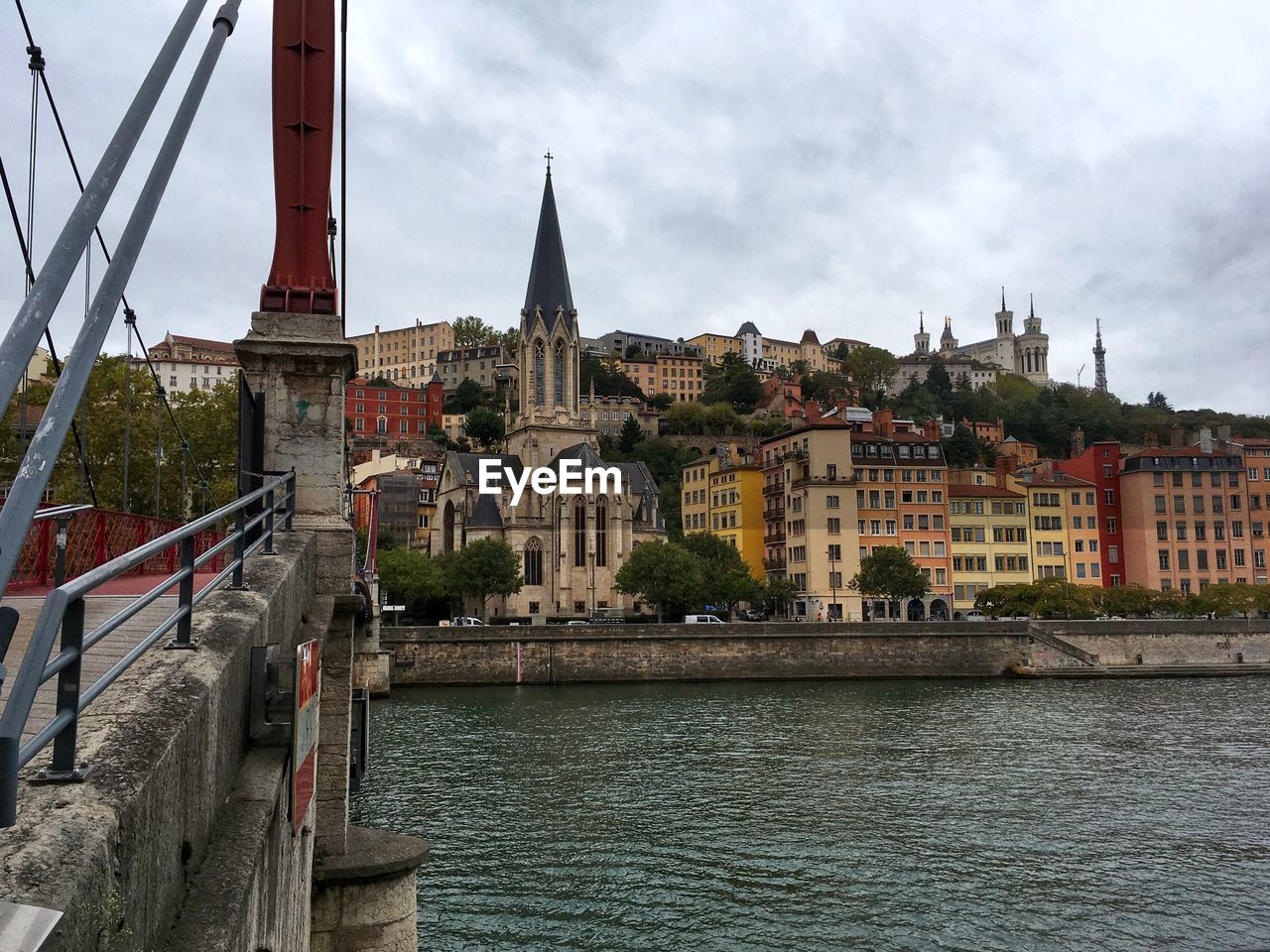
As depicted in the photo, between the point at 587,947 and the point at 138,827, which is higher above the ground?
the point at 138,827

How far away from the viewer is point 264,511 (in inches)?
288

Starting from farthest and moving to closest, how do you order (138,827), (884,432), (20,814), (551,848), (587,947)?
(884,432)
(551,848)
(587,947)
(138,827)
(20,814)

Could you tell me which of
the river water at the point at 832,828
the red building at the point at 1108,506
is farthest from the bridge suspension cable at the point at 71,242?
the red building at the point at 1108,506

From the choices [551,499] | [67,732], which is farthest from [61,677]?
[551,499]

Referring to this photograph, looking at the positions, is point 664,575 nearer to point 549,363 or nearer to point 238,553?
point 549,363

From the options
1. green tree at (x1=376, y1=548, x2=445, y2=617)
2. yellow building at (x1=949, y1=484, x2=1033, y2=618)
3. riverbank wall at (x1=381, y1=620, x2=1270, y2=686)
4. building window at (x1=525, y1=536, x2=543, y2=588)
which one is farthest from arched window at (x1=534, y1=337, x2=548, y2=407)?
riverbank wall at (x1=381, y1=620, x2=1270, y2=686)

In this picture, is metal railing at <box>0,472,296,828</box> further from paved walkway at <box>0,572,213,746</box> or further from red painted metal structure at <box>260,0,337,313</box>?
red painted metal structure at <box>260,0,337,313</box>

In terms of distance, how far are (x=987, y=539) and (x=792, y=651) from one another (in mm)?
28509

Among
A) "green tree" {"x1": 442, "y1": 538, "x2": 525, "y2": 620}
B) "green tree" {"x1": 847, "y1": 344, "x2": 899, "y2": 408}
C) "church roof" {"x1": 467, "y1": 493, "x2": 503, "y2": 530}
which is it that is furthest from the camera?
"green tree" {"x1": 847, "y1": 344, "x2": 899, "y2": 408}

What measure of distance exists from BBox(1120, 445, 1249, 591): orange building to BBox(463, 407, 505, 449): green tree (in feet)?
234

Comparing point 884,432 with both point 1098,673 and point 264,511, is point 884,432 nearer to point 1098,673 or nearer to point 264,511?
point 1098,673

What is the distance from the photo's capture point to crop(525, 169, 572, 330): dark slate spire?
89.8m

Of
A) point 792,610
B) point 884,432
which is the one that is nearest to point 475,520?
point 792,610

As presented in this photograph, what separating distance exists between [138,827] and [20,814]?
0.41 metres
